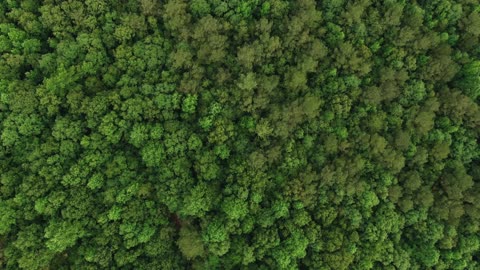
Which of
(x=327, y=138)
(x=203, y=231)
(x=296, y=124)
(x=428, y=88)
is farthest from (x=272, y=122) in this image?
(x=428, y=88)

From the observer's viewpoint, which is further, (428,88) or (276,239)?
(428,88)

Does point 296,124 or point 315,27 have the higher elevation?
point 315,27

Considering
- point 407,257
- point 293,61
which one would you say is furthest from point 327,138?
point 407,257

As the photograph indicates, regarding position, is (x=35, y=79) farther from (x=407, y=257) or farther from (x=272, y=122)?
(x=407, y=257)

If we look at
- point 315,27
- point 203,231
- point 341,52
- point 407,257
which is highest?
point 315,27

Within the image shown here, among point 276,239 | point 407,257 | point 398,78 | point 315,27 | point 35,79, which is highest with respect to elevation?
point 35,79

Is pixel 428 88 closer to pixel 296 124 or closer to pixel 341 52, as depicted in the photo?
pixel 341 52
